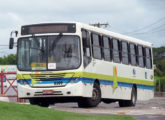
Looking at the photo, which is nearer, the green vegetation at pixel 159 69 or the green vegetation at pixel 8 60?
the green vegetation at pixel 159 69

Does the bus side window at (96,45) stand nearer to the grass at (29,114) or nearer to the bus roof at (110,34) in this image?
the bus roof at (110,34)

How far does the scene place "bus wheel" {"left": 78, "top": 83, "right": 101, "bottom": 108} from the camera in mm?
25375

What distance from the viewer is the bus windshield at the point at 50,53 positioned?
23953mm

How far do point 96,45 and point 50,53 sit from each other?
105 inches

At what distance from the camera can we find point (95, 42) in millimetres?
26047

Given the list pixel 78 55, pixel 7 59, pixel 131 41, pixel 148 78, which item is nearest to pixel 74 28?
pixel 78 55

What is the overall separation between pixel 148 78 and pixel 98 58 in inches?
321

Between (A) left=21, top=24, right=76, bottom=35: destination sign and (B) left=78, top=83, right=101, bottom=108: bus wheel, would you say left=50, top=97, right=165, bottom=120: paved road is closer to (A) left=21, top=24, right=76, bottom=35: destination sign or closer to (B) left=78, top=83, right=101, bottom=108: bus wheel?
(B) left=78, top=83, right=101, bottom=108: bus wheel

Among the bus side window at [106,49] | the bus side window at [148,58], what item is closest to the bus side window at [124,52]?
the bus side window at [106,49]

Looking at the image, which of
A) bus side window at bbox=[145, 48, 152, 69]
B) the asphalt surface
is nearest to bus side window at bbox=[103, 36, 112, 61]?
the asphalt surface

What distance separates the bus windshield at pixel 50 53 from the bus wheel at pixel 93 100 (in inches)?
77.7

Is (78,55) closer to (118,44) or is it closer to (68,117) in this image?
(118,44)

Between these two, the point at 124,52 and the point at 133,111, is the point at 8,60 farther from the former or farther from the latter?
the point at 133,111

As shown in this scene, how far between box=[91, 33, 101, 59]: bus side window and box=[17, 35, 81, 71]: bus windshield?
1688 mm
